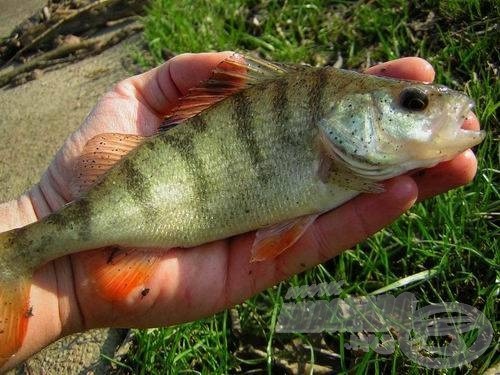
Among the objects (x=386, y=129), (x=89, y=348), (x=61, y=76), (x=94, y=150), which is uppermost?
(x=94, y=150)

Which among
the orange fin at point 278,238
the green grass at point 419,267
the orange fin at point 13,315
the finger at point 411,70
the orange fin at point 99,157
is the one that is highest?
the orange fin at point 99,157

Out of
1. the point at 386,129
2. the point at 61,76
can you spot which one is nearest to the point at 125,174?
Answer: the point at 386,129

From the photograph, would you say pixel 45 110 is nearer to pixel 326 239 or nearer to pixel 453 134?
pixel 326 239

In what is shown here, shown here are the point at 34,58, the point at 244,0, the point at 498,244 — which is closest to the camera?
the point at 498,244

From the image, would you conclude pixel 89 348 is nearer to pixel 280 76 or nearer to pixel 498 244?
pixel 280 76

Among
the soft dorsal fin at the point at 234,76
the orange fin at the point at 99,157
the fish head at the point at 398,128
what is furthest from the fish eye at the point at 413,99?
the orange fin at the point at 99,157

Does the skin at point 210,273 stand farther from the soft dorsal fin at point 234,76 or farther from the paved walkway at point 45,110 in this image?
the paved walkway at point 45,110

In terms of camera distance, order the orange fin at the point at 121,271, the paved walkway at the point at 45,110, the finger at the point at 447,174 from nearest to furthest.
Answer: the finger at the point at 447,174 → the orange fin at the point at 121,271 → the paved walkway at the point at 45,110
